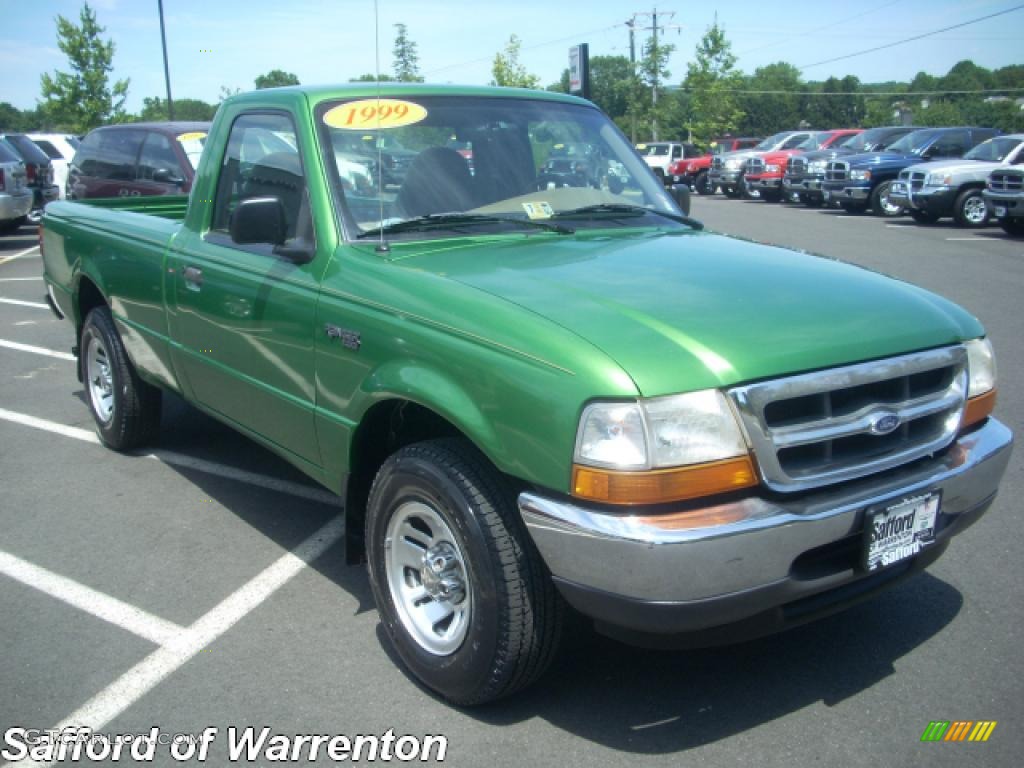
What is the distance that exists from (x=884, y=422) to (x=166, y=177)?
10292 mm

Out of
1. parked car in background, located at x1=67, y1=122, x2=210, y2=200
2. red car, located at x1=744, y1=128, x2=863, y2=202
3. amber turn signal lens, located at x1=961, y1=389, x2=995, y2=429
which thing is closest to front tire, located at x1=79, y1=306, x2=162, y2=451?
amber turn signal lens, located at x1=961, y1=389, x2=995, y2=429

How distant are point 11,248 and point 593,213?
1563 centimetres

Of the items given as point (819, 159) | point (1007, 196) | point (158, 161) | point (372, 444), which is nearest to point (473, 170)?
point (372, 444)

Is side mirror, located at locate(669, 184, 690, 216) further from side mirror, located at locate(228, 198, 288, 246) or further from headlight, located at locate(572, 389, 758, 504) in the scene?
headlight, located at locate(572, 389, 758, 504)

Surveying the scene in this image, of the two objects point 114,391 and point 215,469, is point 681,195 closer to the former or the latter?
point 215,469

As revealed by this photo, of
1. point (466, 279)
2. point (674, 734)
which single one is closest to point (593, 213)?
point (466, 279)

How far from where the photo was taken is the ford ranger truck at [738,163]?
95.8 feet

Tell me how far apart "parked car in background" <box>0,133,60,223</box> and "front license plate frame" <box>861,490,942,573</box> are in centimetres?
1668

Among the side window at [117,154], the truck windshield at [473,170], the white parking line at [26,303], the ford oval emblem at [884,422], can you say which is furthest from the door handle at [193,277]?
the side window at [117,154]

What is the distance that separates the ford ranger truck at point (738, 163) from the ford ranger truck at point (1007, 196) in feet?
39.6

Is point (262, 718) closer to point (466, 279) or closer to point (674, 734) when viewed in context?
point (674, 734)

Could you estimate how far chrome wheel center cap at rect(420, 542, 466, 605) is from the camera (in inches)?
120

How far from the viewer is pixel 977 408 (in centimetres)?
321

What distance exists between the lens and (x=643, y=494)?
252 centimetres
